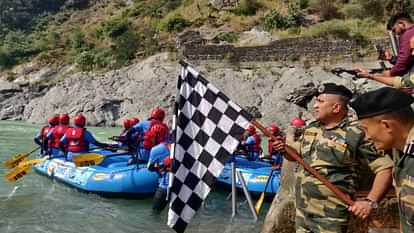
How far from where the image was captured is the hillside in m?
28.9

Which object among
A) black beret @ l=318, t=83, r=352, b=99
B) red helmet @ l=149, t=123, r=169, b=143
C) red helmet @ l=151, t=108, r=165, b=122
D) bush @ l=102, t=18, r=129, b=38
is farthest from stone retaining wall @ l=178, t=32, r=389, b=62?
black beret @ l=318, t=83, r=352, b=99

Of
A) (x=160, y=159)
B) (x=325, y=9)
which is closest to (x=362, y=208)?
(x=160, y=159)

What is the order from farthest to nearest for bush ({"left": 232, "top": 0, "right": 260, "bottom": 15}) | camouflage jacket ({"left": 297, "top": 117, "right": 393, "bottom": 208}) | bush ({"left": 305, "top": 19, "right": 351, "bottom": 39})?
bush ({"left": 232, "top": 0, "right": 260, "bottom": 15}), bush ({"left": 305, "top": 19, "right": 351, "bottom": 39}), camouflage jacket ({"left": 297, "top": 117, "right": 393, "bottom": 208})

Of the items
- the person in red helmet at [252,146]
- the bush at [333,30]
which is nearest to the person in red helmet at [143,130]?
the person in red helmet at [252,146]

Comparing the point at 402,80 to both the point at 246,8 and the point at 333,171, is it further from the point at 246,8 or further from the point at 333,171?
the point at 246,8

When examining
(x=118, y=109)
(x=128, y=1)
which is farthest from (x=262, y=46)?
(x=128, y=1)

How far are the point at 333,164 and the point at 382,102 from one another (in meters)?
1.03

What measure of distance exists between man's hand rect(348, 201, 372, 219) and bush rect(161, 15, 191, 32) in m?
32.6

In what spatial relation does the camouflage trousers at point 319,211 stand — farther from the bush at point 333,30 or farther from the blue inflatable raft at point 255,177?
the bush at point 333,30

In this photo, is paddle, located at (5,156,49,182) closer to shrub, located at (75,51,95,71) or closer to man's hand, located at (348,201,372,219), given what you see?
man's hand, located at (348,201,372,219)

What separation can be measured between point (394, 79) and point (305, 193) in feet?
3.64

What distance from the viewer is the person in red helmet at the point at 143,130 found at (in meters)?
9.46

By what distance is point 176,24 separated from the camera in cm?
3509

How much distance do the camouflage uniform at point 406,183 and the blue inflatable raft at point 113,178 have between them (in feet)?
23.9
